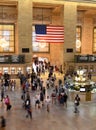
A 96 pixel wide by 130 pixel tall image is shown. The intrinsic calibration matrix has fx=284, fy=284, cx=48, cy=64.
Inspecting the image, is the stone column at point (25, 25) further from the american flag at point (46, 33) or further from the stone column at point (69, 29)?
the stone column at point (69, 29)

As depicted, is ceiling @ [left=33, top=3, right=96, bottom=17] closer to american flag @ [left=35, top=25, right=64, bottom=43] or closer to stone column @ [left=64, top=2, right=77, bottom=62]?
stone column @ [left=64, top=2, right=77, bottom=62]

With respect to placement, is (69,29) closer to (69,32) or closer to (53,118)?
(69,32)

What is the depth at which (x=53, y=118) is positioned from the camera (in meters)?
16.9

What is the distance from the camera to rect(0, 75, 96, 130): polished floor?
50.3 ft

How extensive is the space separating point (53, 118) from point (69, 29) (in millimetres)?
19791

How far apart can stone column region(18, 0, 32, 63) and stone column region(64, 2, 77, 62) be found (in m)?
4.54

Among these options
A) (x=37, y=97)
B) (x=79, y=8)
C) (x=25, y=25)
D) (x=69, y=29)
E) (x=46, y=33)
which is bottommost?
(x=37, y=97)

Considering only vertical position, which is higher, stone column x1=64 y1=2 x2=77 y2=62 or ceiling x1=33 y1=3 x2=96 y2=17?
ceiling x1=33 y1=3 x2=96 y2=17

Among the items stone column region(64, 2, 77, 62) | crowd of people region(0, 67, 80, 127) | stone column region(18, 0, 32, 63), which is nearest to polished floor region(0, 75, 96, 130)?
crowd of people region(0, 67, 80, 127)

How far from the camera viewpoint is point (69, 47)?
3519 cm

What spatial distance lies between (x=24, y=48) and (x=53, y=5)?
6633 mm

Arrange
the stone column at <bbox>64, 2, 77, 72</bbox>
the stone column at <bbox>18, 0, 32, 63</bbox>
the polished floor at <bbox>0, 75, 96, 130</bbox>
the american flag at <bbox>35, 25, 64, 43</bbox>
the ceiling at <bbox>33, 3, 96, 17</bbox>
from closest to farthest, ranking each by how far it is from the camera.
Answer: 1. the polished floor at <bbox>0, 75, 96, 130</bbox>
2. the american flag at <bbox>35, 25, 64, 43</bbox>
3. the stone column at <bbox>18, 0, 32, 63</bbox>
4. the stone column at <bbox>64, 2, 77, 72</bbox>
5. the ceiling at <bbox>33, 3, 96, 17</bbox>

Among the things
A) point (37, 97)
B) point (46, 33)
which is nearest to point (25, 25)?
point (46, 33)

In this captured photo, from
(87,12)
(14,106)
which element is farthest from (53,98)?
(87,12)
